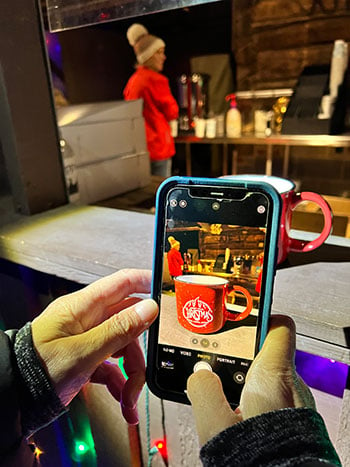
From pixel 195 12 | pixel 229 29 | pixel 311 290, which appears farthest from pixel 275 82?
pixel 311 290

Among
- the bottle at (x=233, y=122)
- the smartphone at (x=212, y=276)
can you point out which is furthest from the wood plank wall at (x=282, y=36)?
the smartphone at (x=212, y=276)

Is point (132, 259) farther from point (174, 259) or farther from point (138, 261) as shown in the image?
point (174, 259)

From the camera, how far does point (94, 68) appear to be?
4.06 meters

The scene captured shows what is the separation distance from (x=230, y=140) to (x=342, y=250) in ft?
6.27

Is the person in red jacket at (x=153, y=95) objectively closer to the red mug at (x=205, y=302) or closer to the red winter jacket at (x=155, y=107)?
the red winter jacket at (x=155, y=107)

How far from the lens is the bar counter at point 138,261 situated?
0.45 meters

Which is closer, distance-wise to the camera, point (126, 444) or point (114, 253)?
point (114, 253)

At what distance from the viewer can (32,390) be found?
1.30 feet

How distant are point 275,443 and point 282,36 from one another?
8.74 ft

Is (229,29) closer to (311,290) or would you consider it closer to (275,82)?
(275,82)

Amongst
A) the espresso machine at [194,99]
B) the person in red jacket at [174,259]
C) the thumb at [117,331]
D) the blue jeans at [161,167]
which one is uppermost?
the espresso machine at [194,99]

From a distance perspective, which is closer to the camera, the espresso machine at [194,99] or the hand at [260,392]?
the hand at [260,392]

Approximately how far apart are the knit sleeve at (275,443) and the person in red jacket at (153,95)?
1984mm

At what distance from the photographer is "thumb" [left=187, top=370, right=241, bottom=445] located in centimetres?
34
